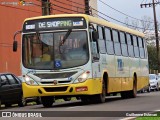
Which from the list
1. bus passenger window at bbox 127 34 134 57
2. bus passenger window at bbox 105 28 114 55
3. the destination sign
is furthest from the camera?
bus passenger window at bbox 127 34 134 57

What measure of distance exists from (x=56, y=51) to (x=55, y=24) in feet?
3.56

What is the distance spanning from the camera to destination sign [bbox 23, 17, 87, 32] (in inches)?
798

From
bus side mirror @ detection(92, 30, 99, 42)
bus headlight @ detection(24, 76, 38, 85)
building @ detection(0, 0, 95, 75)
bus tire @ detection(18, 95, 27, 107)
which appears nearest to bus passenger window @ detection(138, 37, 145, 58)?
bus tire @ detection(18, 95, 27, 107)

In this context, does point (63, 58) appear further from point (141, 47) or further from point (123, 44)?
point (141, 47)

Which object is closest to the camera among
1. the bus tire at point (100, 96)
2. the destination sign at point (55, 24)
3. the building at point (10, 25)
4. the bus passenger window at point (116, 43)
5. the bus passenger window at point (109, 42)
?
the destination sign at point (55, 24)

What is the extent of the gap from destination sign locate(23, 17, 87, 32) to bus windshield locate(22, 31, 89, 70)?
232 millimetres

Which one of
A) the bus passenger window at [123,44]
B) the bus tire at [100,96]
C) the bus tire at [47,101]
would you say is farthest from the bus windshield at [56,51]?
the bus passenger window at [123,44]

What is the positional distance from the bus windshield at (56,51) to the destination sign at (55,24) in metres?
0.23

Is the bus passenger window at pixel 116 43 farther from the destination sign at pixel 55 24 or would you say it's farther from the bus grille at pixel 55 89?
the bus grille at pixel 55 89

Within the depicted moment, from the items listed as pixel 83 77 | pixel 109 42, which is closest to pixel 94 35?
pixel 83 77

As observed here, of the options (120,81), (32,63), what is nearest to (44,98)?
(32,63)

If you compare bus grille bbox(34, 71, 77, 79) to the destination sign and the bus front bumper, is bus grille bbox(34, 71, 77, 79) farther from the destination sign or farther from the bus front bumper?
the destination sign

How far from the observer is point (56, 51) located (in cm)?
2000

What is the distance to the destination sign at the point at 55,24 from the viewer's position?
20266 mm
